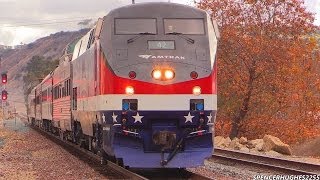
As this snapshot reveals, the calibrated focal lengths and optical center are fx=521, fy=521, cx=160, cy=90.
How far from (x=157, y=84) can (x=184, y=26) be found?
69.2 inches

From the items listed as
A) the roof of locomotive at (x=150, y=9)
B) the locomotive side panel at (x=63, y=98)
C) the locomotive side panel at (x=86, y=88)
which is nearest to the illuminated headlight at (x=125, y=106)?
the locomotive side panel at (x=86, y=88)

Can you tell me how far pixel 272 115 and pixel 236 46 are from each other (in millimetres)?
4900

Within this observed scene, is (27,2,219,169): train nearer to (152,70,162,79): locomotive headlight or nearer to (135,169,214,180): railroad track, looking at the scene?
(152,70,162,79): locomotive headlight

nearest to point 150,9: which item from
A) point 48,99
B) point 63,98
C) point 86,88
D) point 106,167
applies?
point 86,88

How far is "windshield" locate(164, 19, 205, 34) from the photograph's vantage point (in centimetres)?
1195

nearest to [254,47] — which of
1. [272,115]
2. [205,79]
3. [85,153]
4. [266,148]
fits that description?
[272,115]

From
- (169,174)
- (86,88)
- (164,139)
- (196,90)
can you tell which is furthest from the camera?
(86,88)

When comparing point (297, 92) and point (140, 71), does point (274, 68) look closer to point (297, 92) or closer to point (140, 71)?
point (297, 92)

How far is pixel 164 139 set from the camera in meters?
11.2

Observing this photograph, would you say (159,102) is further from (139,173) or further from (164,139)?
(139,173)

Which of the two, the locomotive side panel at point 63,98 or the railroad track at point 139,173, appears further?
the locomotive side panel at point 63,98

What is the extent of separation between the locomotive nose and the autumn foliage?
20.4 meters

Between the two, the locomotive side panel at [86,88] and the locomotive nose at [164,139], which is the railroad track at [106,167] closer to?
the locomotive nose at [164,139]

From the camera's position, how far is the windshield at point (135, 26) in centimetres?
1177
